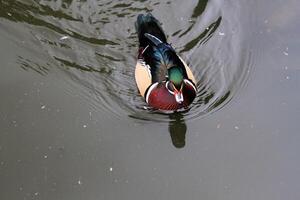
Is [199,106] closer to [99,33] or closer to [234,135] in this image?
[234,135]

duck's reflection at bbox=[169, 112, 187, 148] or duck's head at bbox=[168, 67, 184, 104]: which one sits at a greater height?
duck's head at bbox=[168, 67, 184, 104]

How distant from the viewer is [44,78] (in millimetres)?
6227

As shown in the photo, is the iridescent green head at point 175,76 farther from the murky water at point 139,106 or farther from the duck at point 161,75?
the murky water at point 139,106

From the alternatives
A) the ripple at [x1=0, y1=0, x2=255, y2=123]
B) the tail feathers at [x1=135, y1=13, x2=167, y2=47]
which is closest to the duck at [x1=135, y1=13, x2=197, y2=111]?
the tail feathers at [x1=135, y1=13, x2=167, y2=47]

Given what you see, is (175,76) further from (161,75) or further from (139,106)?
(139,106)

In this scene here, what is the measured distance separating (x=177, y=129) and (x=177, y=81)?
0.45 metres

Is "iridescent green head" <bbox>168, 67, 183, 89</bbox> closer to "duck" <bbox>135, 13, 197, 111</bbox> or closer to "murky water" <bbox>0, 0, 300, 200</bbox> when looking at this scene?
"duck" <bbox>135, 13, 197, 111</bbox>

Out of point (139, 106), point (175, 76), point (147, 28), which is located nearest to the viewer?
point (175, 76)

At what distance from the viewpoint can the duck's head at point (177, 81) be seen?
5910 mm

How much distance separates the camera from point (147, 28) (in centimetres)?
650

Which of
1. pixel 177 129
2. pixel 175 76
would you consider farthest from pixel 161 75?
pixel 177 129

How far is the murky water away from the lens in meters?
5.47

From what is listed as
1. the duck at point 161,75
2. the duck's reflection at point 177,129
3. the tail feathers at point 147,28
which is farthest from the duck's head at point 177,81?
the tail feathers at point 147,28

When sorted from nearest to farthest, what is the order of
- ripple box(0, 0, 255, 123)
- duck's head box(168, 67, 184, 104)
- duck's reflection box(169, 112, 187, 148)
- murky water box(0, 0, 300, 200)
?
murky water box(0, 0, 300, 200)
duck's reflection box(169, 112, 187, 148)
duck's head box(168, 67, 184, 104)
ripple box(0, 0, 255, 123)
